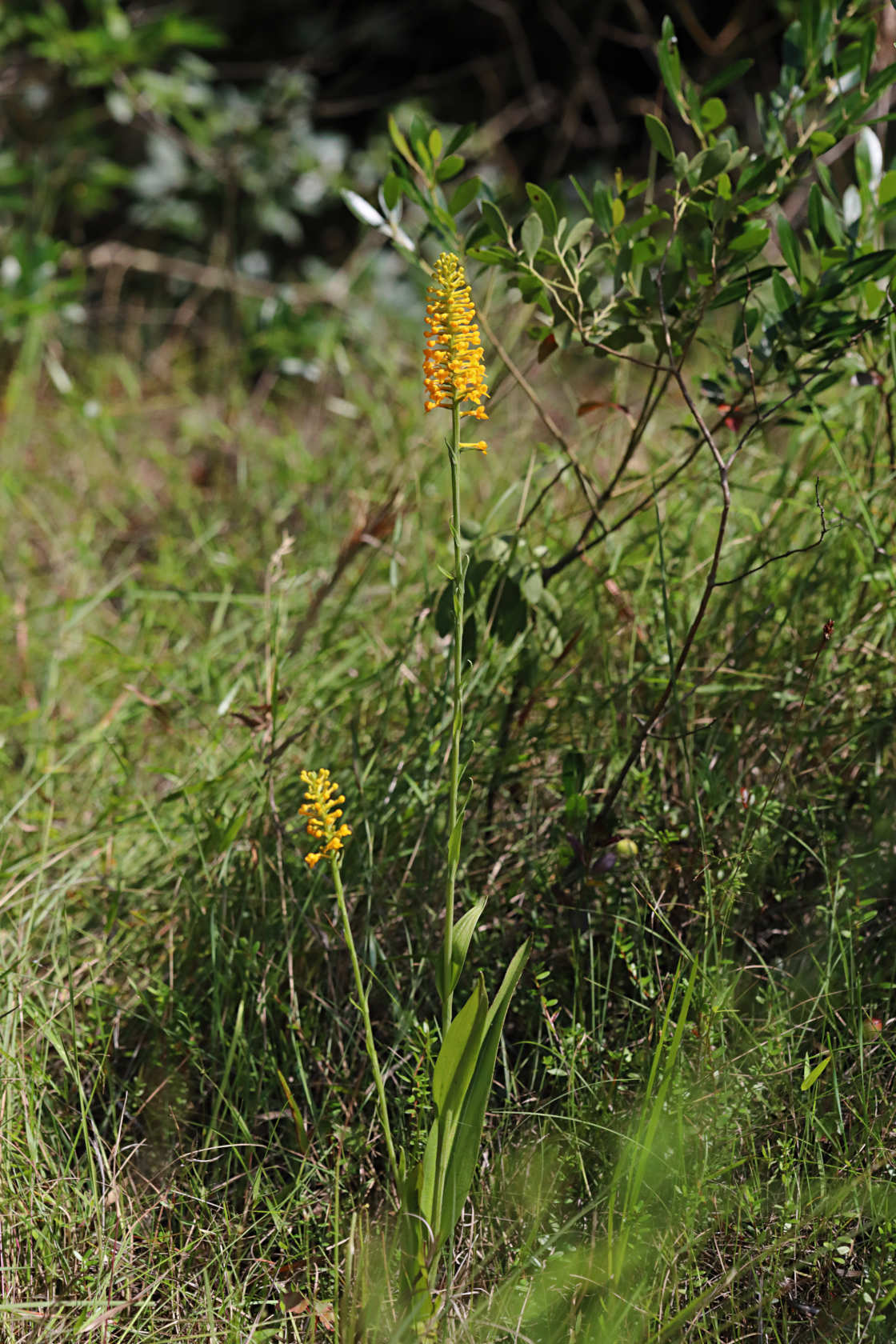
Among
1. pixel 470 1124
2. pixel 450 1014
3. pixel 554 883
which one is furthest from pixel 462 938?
pixel 554 883

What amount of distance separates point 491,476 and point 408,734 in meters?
1.07

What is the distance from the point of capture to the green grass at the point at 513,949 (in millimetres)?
1180

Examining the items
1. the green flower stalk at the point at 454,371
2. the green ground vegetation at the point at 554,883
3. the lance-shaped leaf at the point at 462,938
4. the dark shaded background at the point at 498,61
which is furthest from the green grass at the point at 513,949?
the dark shaded background at the point at 498,61

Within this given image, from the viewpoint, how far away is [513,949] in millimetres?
1512

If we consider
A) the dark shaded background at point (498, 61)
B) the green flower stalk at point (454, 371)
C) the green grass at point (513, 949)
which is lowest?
the green grass at point (513, 949)

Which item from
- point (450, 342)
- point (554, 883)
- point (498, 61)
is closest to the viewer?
point (450, 342)

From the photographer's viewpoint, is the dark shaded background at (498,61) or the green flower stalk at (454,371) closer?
the green flower stalk at (454,371)

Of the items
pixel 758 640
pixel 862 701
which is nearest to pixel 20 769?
pixel 758 640

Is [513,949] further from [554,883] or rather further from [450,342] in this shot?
[450,342]

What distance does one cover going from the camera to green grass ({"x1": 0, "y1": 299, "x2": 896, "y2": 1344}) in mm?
1180

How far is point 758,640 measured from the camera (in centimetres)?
178

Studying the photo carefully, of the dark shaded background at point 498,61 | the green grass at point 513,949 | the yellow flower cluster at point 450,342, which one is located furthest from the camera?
the dark shaded background at point 498,61

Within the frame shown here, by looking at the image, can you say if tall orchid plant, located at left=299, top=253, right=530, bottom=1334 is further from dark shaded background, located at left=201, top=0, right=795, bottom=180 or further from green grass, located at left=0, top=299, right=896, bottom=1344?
dark shaded background, located at left=201, top=0, right=795, bottom=180

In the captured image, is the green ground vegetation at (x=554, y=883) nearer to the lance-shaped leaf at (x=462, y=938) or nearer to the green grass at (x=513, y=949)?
the green grass at (x=513, y=949)
